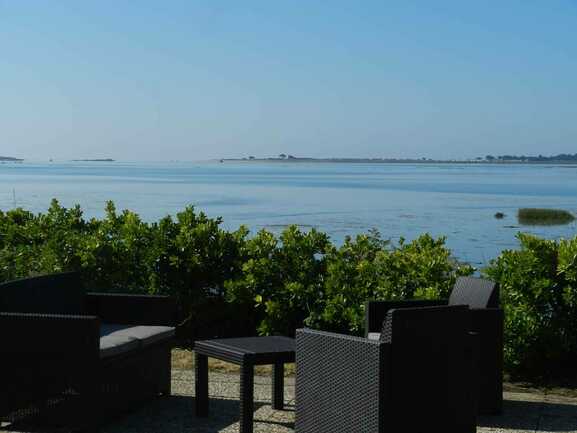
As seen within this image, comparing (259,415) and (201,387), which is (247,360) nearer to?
(201,387)

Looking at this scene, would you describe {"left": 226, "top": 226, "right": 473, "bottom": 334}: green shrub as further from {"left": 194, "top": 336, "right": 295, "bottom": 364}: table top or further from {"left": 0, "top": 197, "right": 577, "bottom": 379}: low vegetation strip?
{"left": 194, "top": 336, "right": 295, "bottom": 364}: table top

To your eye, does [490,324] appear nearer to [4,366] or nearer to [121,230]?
[4,366]

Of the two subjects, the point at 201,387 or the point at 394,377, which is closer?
the point at 394,377

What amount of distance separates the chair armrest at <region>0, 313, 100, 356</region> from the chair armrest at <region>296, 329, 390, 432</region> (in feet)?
3.50

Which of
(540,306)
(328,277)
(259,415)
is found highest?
(328,277)

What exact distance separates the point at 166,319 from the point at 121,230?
2.45 meters

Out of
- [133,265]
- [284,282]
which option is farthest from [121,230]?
[284,282]

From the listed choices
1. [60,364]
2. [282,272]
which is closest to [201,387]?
[60,364]

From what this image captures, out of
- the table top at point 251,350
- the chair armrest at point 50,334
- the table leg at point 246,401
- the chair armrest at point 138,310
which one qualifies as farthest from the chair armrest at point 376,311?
the chair armrest at point 50,334

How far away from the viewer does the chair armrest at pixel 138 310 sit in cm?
540

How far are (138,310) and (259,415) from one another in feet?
3.34

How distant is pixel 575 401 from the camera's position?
217 inches

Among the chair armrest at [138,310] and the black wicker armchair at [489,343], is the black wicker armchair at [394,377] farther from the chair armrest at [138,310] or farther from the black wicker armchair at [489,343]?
the chair armrest at [138,310]

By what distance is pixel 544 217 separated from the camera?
34.8 metres
